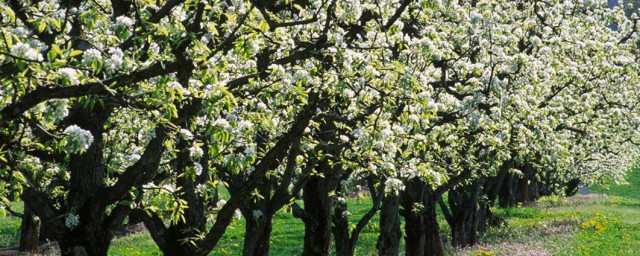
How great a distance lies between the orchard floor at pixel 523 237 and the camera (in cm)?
2581

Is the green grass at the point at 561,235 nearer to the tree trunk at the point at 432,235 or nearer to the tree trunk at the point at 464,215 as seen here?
the tree trunk at the point at 464,215

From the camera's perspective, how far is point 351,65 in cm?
Result: 1005

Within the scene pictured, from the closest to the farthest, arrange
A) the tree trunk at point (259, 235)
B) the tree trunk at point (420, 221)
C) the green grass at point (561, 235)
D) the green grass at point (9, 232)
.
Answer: the tree trunk at point (259, 235) → the tree trunk at point (420, 221) → the green grass at point (561, 235) → the green grass at point (9, 232)

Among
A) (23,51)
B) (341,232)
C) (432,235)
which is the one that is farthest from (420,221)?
(23,51)

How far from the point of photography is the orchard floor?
2581 centimetres

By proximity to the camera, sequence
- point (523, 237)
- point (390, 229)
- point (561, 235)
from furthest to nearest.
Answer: point (561, 235) → point (523, 237) → point (390, 229)

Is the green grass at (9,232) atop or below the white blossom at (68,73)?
below

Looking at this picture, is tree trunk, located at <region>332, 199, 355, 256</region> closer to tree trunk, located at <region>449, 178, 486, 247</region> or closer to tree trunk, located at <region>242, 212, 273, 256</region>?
tree trunk, located at <region>242, 212, 273, 256</region>

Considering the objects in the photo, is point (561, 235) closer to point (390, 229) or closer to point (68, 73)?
point (390, 229)

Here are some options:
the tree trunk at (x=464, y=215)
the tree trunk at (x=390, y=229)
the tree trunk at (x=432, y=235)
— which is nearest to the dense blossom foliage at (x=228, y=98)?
the tree trunk at (x=390, y=229)

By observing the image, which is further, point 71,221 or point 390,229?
point 390,229

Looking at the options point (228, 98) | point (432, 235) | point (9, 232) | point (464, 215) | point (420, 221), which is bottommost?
point (432, 235)

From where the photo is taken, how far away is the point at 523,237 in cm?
2964

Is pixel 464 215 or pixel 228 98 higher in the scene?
pixel 228 98
